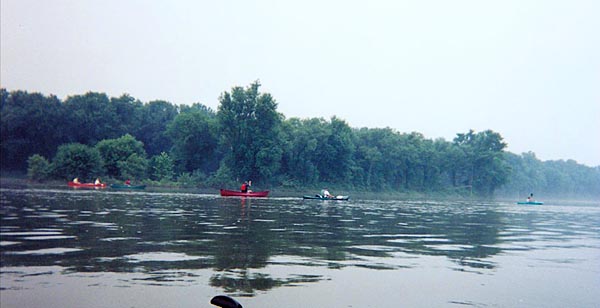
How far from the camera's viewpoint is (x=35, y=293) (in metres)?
9.72

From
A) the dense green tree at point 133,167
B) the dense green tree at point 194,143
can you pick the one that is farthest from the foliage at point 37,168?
the dense green tree at point 194,143

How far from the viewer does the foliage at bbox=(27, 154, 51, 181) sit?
7106 centimetres

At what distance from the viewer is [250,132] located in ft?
309

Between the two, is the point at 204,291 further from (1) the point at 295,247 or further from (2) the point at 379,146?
(2) the point at 379,146

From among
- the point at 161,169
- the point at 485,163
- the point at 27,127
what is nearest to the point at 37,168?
the point at 27,127

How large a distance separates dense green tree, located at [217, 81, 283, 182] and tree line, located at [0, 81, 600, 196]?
0.18 m

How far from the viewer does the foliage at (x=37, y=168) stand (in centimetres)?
7106

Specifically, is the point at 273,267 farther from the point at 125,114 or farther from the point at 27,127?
the point at 125,114

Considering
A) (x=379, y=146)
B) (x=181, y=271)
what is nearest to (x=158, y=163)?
(x=379, y=146)

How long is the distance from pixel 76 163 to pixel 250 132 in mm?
30264

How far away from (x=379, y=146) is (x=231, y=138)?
141 feet

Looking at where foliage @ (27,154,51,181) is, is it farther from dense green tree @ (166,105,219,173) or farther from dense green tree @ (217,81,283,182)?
dense green tree @ (217,81,283,182)

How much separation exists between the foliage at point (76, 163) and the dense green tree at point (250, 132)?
76.1ft

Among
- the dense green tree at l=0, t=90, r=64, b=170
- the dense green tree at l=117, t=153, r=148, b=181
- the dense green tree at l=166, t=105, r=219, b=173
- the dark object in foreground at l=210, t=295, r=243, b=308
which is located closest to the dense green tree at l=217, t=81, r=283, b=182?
the dense green tree at l=166, t=105, r=219, b=173
